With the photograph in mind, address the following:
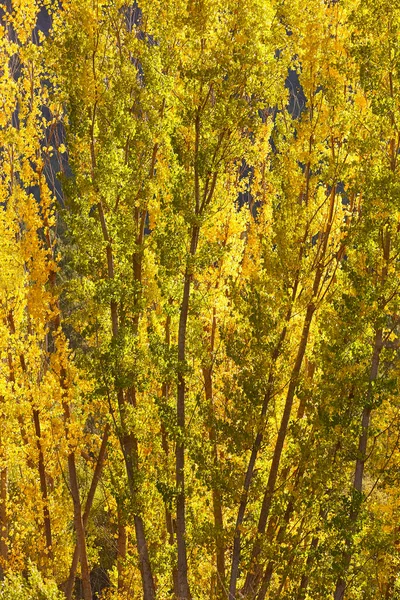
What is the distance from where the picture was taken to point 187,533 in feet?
28.1

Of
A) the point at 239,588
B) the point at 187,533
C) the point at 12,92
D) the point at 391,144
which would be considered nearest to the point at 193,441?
the point at 187,533

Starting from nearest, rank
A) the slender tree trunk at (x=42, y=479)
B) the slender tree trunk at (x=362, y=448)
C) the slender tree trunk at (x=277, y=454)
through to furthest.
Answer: the slender tree trunk at (x=362, y=448), the slender tree trunk at (x=277, y=454), the slender tree trunk at (x=42, y=479)

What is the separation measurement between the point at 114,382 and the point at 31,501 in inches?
161

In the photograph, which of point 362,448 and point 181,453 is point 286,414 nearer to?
point 362,448

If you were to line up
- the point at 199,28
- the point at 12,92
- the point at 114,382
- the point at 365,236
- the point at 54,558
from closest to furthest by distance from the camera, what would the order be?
the point at 365,236, the point at 199,28, the point at 114,382, the point at 12,92, the point at 54,558

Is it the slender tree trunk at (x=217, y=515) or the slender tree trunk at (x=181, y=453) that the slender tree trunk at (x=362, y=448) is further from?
the slender tree trunk at (x=181, y=453)

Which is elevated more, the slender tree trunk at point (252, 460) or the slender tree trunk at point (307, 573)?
the slender tree trunk at point (252, 460)

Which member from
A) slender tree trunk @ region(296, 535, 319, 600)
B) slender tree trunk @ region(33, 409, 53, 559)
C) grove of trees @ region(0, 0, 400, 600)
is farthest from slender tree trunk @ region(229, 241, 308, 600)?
slender tree trunk @ region(33, 409, 53, 559)

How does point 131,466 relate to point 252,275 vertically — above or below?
below

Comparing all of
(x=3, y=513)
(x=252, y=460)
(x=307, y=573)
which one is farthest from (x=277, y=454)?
(x=3, y=513)

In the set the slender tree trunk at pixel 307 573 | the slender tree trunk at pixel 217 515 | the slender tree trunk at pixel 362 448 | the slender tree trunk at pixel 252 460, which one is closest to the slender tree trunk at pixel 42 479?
the slender tree trunk at pixel 217 515

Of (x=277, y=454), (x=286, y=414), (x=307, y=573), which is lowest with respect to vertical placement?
(x=307, y=573)

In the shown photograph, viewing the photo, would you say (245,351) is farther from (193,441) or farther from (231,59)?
(231,59)

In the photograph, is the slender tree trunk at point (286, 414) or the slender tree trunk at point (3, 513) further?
the slender tree trunk at point (3, 513)
